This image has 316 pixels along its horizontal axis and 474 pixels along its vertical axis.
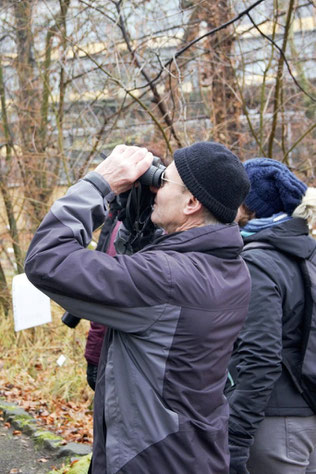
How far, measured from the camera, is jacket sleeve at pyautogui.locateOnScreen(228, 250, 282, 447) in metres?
2.64

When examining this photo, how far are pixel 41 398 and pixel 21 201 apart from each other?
3.05 metres

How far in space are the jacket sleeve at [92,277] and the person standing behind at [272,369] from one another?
81 centimetres

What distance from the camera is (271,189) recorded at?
305 cm

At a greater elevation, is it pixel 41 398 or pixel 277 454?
pixel 277 454

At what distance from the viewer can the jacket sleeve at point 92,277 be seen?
1.97 meters

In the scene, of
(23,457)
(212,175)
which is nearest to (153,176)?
(212,175)

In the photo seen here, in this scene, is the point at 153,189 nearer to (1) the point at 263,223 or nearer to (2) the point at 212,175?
(2) the point at 212,175

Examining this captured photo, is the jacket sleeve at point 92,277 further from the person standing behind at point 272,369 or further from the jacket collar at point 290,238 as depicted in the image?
the jacket collar at point 290,238

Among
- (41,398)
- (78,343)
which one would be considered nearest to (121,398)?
(41,398)

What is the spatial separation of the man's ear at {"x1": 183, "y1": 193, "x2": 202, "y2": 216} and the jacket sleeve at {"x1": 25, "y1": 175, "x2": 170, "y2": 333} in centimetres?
24

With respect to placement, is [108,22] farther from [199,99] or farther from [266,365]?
[266,365]

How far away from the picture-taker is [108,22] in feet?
24.3

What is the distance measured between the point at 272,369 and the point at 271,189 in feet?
2.74

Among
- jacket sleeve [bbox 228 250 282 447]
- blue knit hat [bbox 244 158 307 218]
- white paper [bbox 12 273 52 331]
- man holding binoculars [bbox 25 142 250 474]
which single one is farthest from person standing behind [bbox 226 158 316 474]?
white paper [bbox 12 273 52 331]
